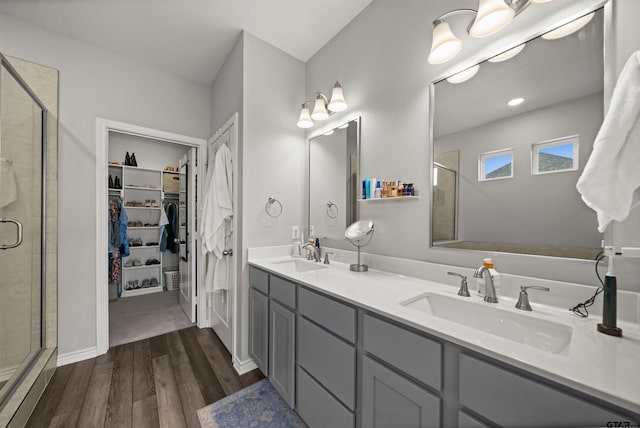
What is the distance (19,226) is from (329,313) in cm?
212

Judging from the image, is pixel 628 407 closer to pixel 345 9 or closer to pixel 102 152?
pixel 345 9

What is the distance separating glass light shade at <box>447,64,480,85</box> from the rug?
2222mm

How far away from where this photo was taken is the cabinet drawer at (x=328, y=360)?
3.64 feet

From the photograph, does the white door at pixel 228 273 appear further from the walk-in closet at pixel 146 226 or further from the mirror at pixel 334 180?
the walk-in closet at pixel 146 226

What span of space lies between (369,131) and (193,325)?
2843mm

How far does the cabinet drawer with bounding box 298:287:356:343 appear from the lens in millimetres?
1119

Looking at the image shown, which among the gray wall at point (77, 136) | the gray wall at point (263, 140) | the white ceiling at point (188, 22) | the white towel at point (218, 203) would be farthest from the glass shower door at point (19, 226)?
the gray wall at point (263, 140)

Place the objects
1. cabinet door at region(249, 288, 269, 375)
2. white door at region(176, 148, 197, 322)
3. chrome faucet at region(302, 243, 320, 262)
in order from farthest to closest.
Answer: white door at region(176, 148, 197, 322), chrome faucet at region(302, 243, 320, 262), cabinet door at region(249, 288, 269, 375)

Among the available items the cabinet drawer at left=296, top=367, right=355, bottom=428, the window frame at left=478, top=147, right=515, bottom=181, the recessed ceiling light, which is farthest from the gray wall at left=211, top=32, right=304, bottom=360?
the recessed ceiling light

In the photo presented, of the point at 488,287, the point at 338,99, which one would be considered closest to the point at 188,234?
the point at 338,99

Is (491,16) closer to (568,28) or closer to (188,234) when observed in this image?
(568,28)

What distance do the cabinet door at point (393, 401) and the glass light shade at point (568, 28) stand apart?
153 centimetres

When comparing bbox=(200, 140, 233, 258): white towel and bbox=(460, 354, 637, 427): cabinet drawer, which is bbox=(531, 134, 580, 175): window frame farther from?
bbox=(200, 140, 233, 258): white towel

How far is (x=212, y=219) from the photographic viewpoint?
221cm
